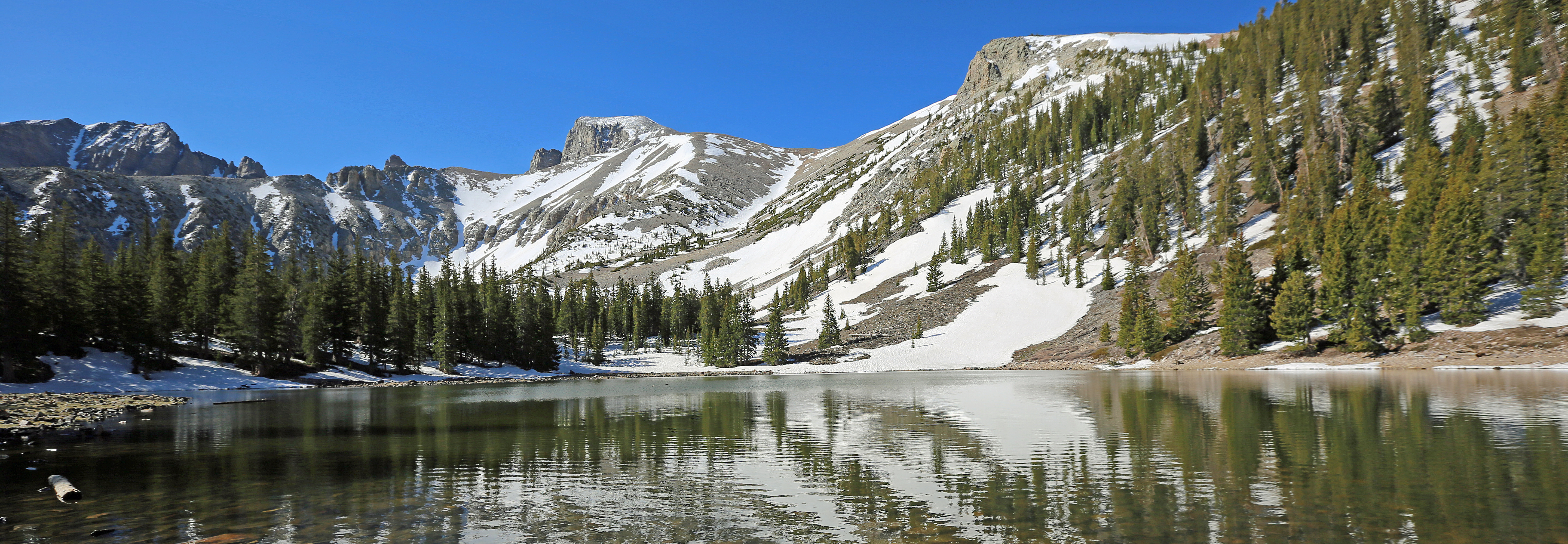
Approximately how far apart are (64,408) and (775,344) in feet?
272

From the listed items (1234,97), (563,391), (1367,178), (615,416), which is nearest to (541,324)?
(563,391)

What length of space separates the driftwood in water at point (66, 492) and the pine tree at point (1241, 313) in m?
77.2

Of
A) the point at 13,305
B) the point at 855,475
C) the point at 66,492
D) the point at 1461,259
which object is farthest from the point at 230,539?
the point at 1461,259

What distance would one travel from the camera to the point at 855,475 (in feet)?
52.9

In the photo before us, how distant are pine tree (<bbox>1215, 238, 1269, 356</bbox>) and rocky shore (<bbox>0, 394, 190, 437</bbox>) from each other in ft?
267

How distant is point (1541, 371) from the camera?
136 feet

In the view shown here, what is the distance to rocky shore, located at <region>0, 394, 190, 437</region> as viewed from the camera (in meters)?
26.9

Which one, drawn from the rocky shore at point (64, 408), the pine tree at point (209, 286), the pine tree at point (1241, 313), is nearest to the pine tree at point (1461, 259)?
the pine tree at point (1241, 313)

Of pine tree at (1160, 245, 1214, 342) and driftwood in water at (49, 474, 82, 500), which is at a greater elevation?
pine tree at (1160, 245, 1214, 342)

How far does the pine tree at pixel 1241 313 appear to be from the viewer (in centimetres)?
6506

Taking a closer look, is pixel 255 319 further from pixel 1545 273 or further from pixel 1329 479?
pixel 1545 273

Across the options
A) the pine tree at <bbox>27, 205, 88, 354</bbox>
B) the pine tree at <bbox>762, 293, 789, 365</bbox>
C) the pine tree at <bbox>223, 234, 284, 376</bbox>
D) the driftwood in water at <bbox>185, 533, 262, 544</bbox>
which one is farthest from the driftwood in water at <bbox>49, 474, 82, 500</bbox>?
the pine tree at <bbox>762, 293, 789, 365</bbox>

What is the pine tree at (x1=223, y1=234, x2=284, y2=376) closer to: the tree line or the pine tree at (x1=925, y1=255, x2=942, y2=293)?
the tree line

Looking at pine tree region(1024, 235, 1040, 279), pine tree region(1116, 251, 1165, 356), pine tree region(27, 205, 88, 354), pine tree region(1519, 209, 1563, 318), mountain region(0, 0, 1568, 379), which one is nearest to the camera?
pine tree region(1519, 209, 1563, 318)
